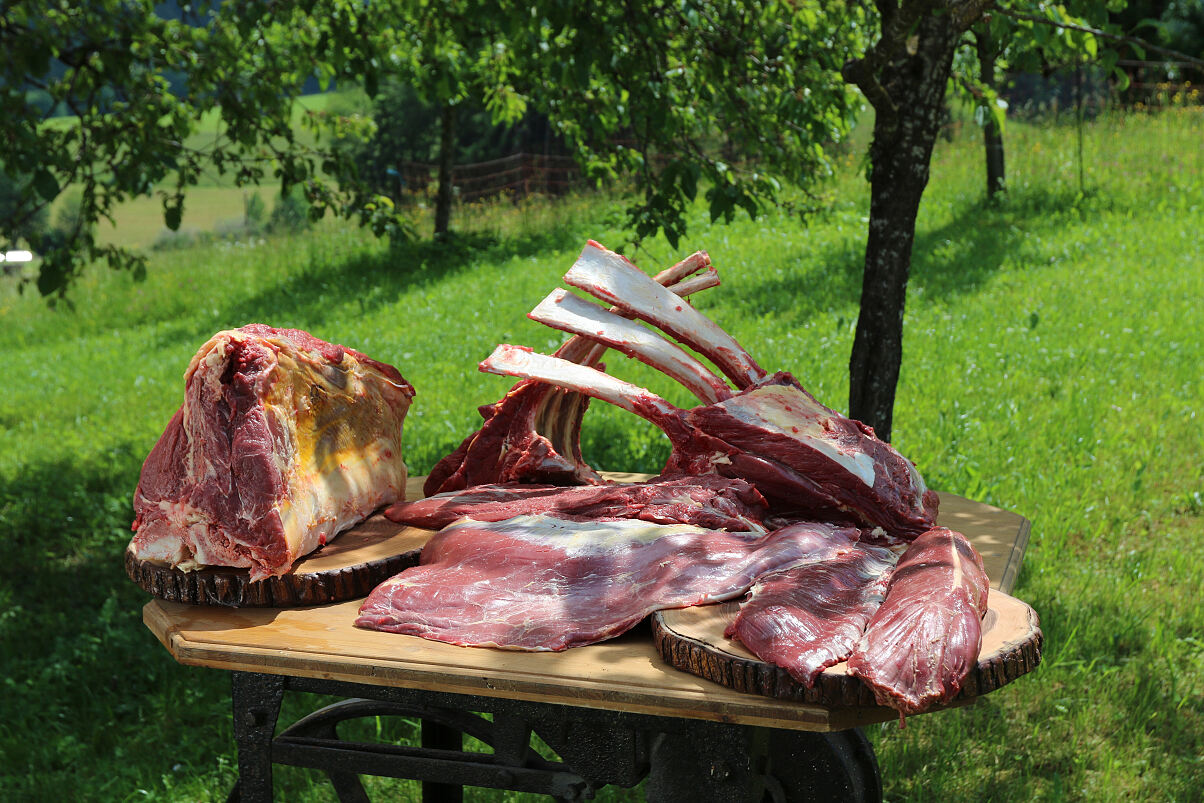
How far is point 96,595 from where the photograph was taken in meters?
5.55

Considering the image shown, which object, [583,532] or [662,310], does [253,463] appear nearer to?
[583,532]

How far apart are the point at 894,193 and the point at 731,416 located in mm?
1475

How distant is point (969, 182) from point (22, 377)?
11.1m

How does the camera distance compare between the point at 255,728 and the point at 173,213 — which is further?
the point at 173,213

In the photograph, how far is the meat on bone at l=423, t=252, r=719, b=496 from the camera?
3064 mm

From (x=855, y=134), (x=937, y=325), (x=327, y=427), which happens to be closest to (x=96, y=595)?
(x=327, y=427)

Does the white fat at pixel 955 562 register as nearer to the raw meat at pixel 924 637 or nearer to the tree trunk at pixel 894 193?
the raw meat at pixel 924 637

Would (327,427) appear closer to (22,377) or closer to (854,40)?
(854,40)

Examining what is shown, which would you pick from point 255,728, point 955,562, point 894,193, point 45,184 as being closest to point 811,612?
point 955,562

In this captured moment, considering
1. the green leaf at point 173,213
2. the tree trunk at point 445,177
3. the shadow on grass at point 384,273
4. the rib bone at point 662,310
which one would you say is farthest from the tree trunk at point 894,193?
the tree trunk at point 445,177

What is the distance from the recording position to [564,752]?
2.05 metres

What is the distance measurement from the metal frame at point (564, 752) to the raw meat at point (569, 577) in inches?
6.1

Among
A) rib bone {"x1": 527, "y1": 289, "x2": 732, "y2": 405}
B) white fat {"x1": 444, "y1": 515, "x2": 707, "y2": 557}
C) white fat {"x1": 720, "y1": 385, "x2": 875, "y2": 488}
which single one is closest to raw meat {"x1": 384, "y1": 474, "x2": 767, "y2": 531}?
white fat {"x1": 444, "y1": 515, "x2": 707, "y2": 557}

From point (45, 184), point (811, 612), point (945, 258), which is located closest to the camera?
point (811, 612)
